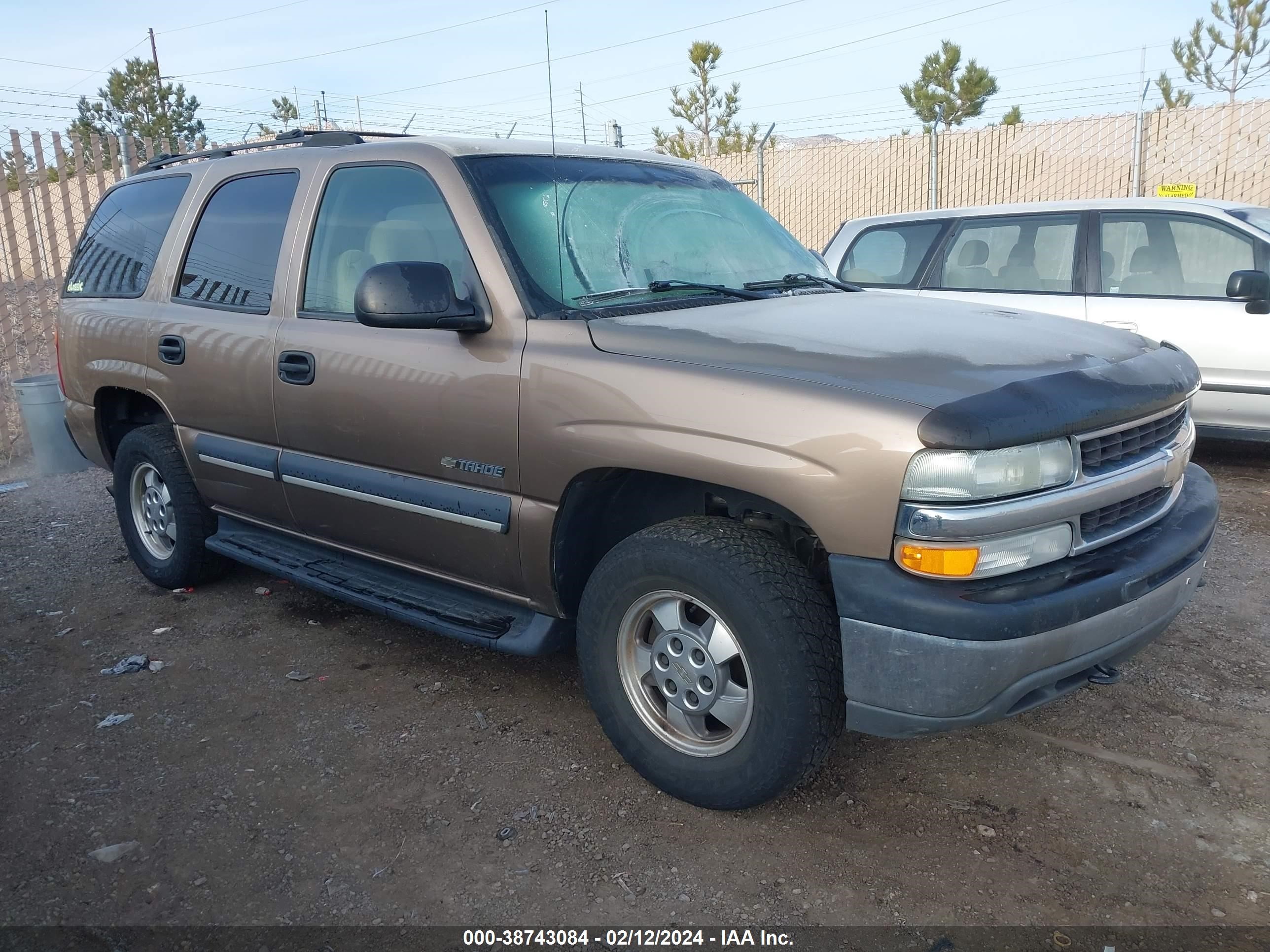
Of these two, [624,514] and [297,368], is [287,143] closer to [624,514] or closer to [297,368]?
[297,368]

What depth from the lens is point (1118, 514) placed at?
Answer: 2.64 m

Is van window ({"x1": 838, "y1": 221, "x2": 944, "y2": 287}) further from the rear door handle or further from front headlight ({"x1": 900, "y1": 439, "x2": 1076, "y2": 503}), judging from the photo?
front headlight ({"x1": 900, "y1": 439, "x2": 1076, "y2": 503})

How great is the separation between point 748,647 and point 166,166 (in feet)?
13.3

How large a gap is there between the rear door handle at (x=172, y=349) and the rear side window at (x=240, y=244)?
7.0 inches

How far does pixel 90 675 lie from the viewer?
3.95 m

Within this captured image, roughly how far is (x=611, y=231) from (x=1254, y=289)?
4.55 meters

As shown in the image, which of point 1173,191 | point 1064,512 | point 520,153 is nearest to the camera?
point 1064,512

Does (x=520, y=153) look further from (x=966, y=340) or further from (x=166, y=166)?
(x=166, y=166)

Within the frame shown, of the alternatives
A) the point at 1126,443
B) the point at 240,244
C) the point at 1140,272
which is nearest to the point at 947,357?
the point at 1126,443

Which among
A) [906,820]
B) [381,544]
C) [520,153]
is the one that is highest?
[520,153]

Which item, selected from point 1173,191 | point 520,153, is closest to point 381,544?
point 520,153

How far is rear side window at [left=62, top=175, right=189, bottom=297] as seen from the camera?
4598 millimetres

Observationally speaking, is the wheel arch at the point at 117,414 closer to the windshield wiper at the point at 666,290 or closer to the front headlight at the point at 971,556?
the windshield wiper at the point at 666,290

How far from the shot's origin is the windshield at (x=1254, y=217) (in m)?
6.16
